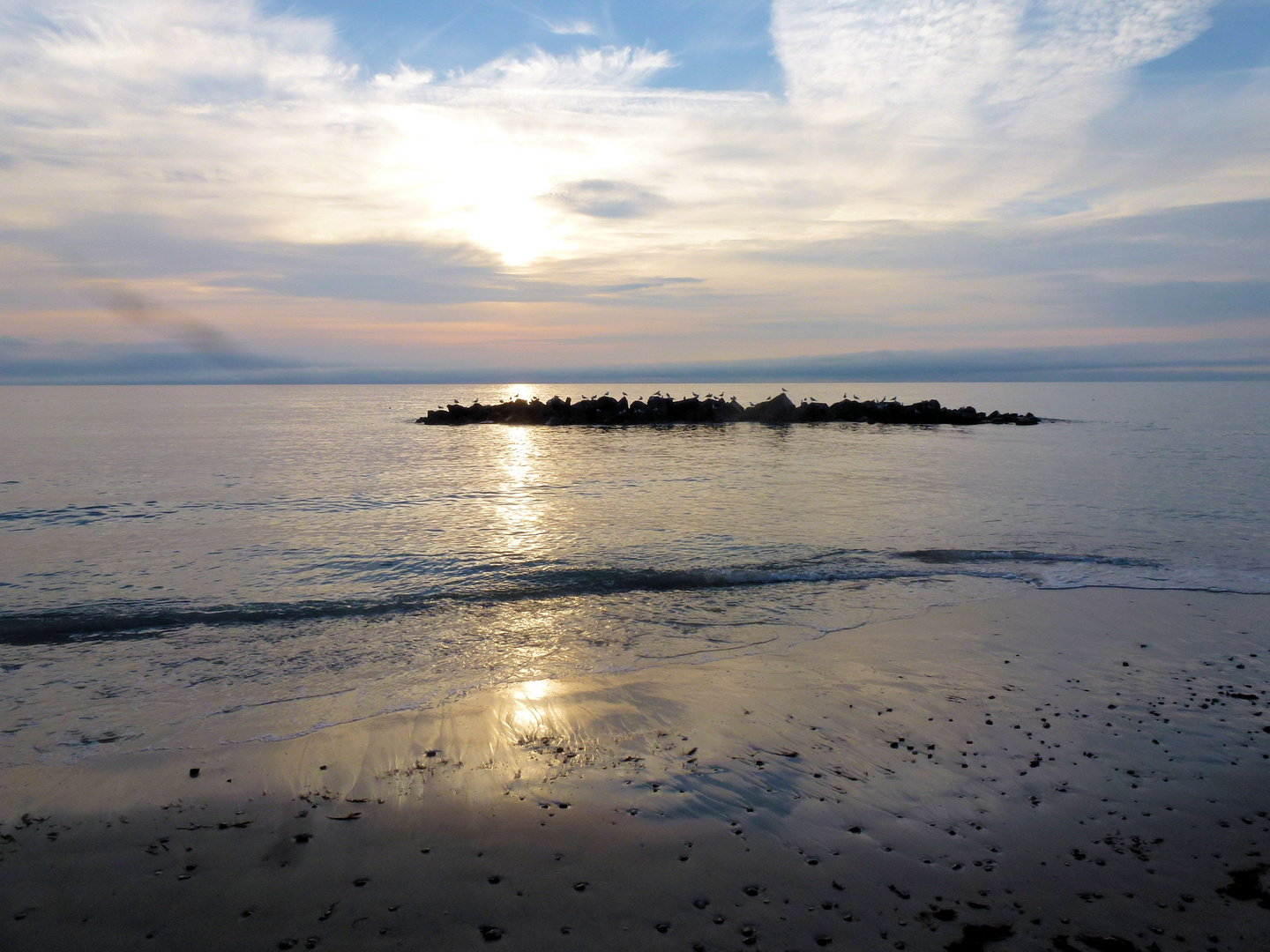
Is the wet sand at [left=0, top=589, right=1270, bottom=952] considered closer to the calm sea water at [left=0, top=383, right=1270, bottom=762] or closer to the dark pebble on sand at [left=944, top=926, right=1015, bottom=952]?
the dark pebble on sand at [left=944, top=926, right=1015, bottom=952]

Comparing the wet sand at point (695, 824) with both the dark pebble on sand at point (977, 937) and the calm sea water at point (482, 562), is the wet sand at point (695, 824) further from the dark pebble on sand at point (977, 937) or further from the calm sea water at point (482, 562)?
the calm sea water at point (482, 562)

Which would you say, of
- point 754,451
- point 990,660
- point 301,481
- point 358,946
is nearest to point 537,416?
point 754,451

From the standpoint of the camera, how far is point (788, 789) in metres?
5.55

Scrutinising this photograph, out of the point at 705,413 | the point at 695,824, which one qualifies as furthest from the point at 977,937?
the point at 705,413

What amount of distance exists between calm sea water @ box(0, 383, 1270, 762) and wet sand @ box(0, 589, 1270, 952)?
3.96 ft

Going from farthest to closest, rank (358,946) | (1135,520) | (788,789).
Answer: (1135,520)
(788,789)
(358,946)

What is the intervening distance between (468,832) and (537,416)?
5260 cm

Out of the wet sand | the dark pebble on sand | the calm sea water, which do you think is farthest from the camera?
the calm sea water

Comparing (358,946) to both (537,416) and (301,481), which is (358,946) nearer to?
(301,481)

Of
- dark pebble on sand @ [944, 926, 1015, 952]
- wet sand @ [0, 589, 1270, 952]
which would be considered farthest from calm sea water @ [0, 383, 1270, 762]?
dark pebble on sand @ [944, 926, 1015, 952]

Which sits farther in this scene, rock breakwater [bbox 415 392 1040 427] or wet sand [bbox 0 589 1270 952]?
rock breakwater [bbox 415 392 1040 427]

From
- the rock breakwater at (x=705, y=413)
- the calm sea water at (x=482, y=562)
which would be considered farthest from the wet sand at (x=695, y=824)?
the rock breakwater at (x=705, y=413)

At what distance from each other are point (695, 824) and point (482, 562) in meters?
9.10

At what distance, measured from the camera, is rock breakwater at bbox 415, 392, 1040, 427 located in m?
55.9
